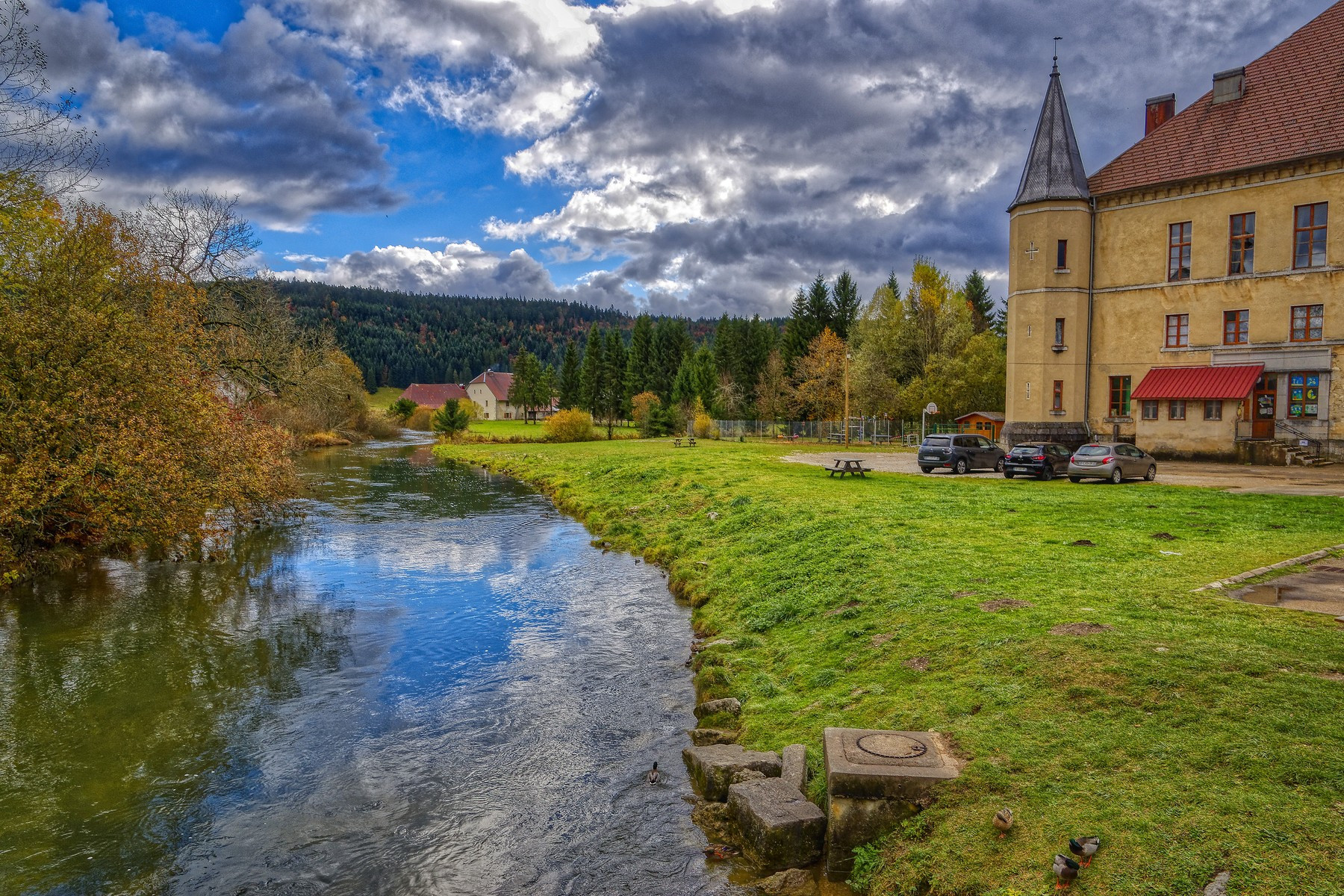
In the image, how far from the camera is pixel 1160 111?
140 ft

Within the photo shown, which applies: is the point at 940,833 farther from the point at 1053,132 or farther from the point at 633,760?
the point at 1053,132

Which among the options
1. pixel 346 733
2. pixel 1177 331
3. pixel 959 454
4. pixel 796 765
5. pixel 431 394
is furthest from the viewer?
pixel 431 394

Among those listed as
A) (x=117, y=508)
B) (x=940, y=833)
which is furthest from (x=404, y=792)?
(x=117, y=508)

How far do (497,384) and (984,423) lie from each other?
4253 inches

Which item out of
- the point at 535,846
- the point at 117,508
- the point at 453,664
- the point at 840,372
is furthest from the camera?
the point at 840,372

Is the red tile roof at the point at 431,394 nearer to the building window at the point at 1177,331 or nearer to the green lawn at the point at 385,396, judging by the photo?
the green lawn at the point at 385,396

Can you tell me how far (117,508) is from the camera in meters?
16.9

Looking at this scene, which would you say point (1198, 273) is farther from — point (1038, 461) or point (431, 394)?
point (431, 394)

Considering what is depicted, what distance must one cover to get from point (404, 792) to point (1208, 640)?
30.3 ft

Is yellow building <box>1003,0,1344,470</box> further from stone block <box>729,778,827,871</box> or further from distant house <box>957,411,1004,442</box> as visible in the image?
stone block <box>729,778,827,871</box>

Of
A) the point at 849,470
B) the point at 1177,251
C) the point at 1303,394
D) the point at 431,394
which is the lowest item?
the point at 849,470

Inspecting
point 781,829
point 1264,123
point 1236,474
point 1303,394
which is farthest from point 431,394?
point 781,829

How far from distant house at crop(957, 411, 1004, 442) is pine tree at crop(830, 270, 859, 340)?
2847 cm

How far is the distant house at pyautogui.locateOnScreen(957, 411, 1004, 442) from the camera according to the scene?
50.8m
